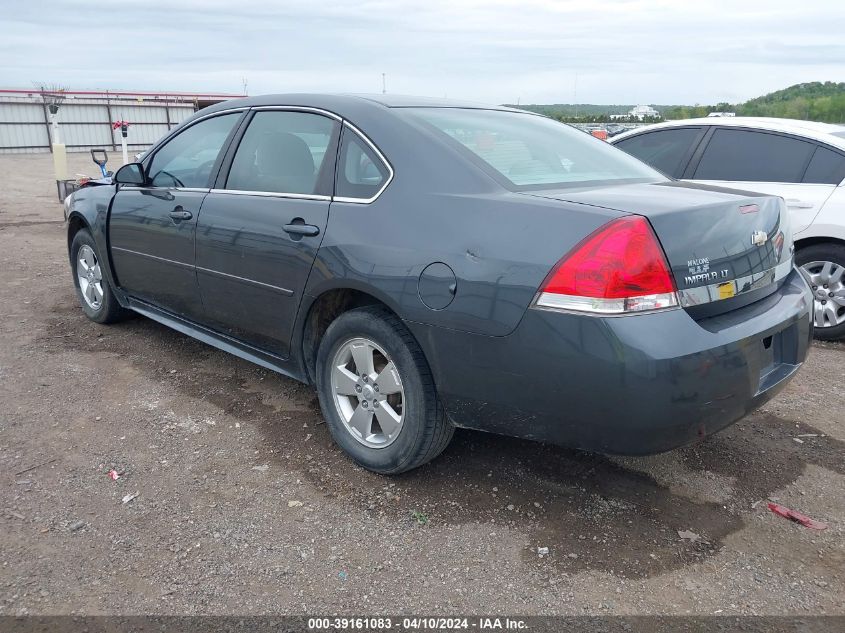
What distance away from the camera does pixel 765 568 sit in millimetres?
2617

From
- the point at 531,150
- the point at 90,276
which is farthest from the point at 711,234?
the point at 90,276

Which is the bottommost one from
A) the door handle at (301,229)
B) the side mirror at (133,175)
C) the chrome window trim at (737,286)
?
the chrome window trim at (737,286)

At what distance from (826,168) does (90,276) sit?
5562mm

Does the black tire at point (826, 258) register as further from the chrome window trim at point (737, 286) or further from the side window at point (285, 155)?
the side window at point (285, 155)

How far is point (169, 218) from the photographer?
417 centimetres

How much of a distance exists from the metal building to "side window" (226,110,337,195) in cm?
2389

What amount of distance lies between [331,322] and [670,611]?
186 cm

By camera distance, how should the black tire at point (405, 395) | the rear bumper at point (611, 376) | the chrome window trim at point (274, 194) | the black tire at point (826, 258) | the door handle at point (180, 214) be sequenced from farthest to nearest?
the black tire at point (826, 258) < the door handle at point (180, 214) < the chrome window trim at point (274, 194) < the black tire at point (405, 395) < the rear bumper at point (611, 376)

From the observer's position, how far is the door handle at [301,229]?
3244 millimetres

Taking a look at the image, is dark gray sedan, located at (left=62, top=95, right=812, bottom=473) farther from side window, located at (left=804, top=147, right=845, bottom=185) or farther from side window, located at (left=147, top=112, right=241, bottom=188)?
side window, located at (left=804, top=147, right=845, bottom=185)

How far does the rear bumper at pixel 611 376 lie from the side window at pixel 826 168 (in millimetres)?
3052

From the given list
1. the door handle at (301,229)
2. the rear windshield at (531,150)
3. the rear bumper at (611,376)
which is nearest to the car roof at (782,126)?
the rear windshield at (531,150)

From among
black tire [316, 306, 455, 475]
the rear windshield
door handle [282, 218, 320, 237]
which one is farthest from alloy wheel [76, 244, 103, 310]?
the rear windshield

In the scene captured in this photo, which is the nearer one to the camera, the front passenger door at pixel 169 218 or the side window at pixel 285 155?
the side window at pixel 285 155
